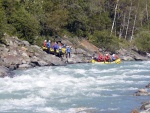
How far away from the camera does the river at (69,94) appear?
1608 cm

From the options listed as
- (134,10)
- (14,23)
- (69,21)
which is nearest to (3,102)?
(14,23)

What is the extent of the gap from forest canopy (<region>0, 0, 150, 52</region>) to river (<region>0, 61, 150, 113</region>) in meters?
12.8

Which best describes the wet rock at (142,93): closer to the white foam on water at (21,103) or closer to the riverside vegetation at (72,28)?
the white foam on water at (21,103)

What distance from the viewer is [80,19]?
50.4 metres

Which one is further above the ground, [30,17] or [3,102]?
[30,17]

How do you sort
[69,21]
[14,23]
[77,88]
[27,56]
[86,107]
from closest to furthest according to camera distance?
[86,107], [77,88], [27,56], [14,23], [69,21]

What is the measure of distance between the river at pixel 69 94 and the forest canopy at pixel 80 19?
12793mm

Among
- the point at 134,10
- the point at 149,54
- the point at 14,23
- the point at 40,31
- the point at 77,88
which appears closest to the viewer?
the point at 77,88

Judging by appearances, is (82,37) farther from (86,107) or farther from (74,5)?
(86,107)

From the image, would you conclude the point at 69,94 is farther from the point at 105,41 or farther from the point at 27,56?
the point at 105,41

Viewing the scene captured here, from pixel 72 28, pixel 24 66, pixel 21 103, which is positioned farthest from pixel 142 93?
pixel 72 28

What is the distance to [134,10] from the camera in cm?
6191

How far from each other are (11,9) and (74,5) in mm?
11799

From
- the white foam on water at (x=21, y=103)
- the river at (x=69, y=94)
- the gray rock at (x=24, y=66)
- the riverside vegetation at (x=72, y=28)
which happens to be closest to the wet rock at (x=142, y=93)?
the river at (x=69, y=94)
